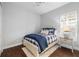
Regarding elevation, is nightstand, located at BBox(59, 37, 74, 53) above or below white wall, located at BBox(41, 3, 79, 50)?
below

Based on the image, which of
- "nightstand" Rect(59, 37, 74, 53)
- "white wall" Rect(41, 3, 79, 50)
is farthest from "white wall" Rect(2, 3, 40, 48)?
"nightstand" Rect(59, 37, 74, 53)

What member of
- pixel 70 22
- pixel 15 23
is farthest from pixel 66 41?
pixel 15 23

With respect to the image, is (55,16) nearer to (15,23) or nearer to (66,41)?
(66,41)

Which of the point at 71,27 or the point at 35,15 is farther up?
the point at 35,15

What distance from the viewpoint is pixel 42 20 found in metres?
5.29

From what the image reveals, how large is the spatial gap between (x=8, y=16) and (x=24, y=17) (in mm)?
1002

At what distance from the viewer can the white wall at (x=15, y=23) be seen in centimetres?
348

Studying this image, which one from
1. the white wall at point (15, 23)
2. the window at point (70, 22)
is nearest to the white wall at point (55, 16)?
the window at point (70, 22)

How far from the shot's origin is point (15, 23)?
12.7 feet

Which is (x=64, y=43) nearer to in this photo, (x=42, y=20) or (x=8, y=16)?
(x=42, y=20)

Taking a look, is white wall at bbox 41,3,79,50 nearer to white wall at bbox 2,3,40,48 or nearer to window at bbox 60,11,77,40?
window at bbox 60,11,77,40

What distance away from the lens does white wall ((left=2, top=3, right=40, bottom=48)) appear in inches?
137

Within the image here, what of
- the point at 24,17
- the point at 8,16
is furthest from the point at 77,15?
the point at 8,16

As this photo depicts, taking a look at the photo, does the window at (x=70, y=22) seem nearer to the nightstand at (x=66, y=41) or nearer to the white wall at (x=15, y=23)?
the nightstand at (x=66, y=41)
